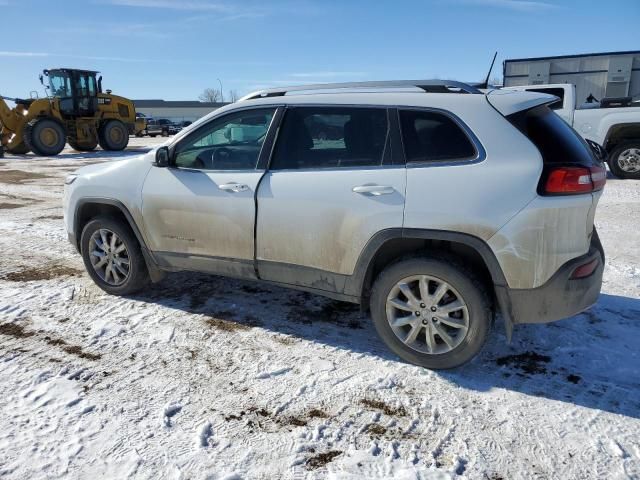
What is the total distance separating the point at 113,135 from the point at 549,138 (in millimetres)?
21734

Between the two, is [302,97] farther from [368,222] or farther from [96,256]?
[96,256]

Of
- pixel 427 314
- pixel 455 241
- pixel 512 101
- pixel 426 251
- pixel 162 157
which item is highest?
pixel 512 101

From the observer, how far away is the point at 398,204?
3.07m

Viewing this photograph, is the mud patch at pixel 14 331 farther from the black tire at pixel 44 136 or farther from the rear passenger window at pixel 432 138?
the black tire at pixel 44 136

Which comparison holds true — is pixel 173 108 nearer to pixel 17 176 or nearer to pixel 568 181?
pixel 17 176

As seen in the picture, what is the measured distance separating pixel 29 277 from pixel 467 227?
14.3 feet

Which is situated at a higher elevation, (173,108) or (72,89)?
(173,108)

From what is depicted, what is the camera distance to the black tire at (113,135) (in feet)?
69.6

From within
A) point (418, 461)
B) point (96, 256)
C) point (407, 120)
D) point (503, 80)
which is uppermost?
point (503, 80)

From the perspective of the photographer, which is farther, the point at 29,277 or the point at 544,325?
the point at 29,277

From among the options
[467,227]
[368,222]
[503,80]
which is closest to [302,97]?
[368,222]

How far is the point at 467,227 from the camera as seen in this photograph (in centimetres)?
290

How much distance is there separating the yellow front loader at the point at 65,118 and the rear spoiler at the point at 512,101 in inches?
782

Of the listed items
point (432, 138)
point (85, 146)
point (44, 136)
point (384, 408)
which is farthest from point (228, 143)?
point (85, 146)
